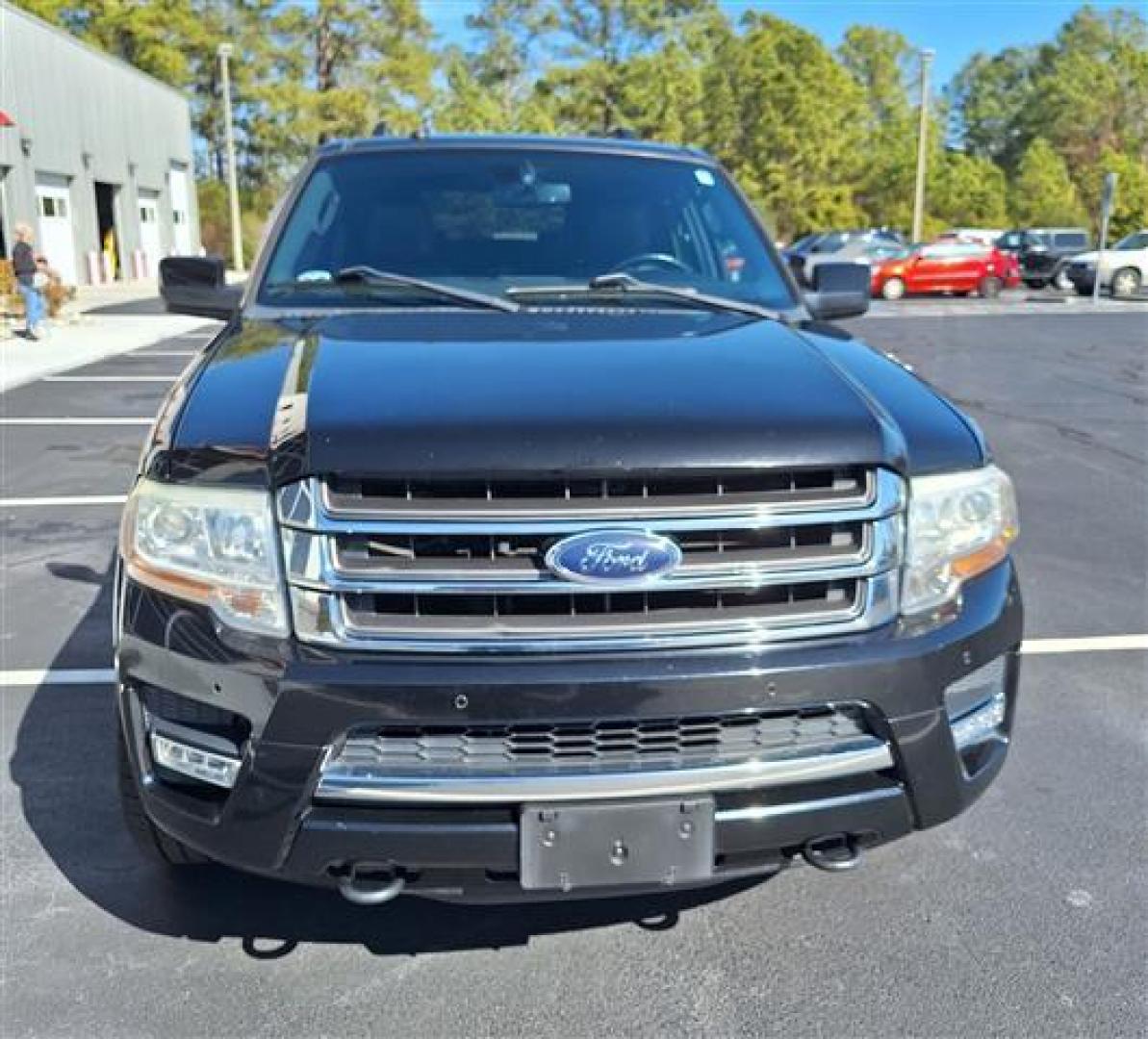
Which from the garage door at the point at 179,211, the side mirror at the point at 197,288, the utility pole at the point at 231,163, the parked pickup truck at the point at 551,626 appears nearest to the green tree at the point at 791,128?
the utility pole at the point at 231,163

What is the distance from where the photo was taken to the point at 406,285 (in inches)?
133

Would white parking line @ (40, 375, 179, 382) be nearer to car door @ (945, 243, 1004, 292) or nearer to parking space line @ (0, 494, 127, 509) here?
parking space line @ (0, 494, 127, 509)

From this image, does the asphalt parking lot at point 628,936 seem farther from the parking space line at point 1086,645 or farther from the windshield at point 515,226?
the windshield at point 515,226

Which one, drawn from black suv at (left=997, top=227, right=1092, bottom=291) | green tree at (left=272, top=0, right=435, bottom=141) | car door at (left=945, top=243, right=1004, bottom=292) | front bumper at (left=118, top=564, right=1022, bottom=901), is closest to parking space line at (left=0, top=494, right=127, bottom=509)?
front bumper at (left=118, top=564, right=1022, bottom=901)

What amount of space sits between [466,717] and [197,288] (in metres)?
2.41

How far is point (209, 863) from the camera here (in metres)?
2.75

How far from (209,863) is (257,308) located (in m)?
1.60

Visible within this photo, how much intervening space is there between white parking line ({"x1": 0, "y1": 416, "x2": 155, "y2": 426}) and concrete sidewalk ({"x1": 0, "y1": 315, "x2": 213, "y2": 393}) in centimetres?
224

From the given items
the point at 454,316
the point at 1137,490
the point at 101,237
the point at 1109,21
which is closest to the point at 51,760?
the point at 454,316

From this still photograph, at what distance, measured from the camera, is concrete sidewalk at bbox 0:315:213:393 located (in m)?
13.4

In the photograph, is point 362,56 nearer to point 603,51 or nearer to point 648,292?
point 603,51

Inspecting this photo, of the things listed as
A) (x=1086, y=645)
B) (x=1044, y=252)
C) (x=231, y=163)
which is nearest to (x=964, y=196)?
(x=1044, y=252)

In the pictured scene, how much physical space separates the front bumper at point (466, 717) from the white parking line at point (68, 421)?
835 cm

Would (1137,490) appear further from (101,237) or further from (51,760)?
(101,237)
